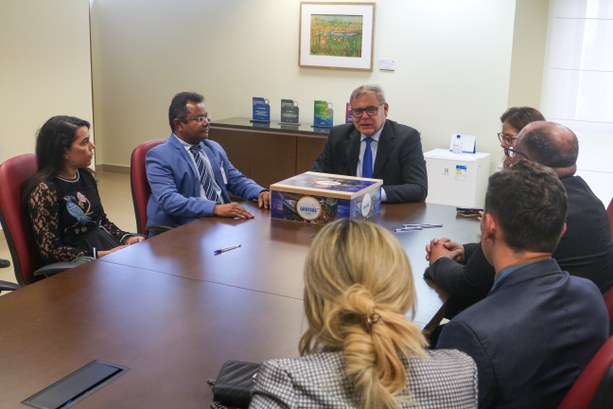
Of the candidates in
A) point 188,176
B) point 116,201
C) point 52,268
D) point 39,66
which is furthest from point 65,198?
point 116,201

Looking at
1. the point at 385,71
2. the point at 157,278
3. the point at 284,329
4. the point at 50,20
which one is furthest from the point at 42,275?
the point at 385,71

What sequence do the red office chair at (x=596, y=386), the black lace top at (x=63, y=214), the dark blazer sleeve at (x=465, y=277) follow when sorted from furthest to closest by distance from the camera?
Answer: the black lace top at (x=63, y=214) < the dark blazer sleeve at (x=465, y=277) < the red office chair at (x=596, y=386)

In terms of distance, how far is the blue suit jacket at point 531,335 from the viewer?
1424 millimetres

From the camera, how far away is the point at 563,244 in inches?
83.7

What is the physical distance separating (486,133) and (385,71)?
3.61 ft

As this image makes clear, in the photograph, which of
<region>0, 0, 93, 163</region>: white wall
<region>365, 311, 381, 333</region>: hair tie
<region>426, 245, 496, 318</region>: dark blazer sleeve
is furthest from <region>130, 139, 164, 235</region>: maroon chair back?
<region>365, 311, 381, 333</region>: hair tie

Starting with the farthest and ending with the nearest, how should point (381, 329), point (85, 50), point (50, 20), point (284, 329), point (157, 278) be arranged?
point (85, 50) → point (50, 20) → point (157, 278) → point (284, 329) → point (381, 329)

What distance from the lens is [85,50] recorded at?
5.21 metres

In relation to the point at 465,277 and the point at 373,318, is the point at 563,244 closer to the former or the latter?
the point at 465,277

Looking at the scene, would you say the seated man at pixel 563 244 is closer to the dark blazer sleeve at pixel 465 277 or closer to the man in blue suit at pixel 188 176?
the dark blazer sleeve at pixel 465 277

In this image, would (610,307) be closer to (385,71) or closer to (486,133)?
(486,133)

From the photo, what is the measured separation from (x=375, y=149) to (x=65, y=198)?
5.64 ft

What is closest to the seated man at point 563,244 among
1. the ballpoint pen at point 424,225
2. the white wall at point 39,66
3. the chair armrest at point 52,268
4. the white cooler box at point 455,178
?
the ballpoint pen at point 424,225

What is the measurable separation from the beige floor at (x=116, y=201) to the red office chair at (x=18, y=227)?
1891 millimetres
